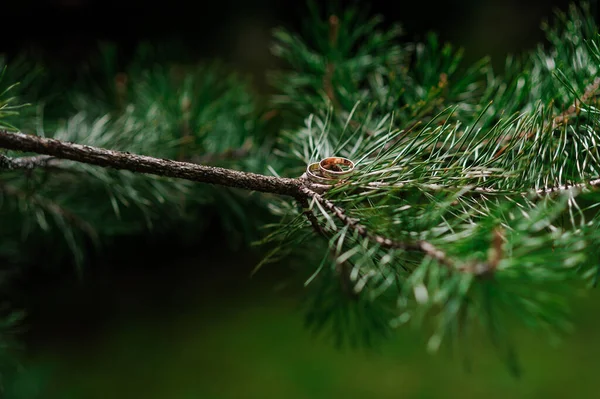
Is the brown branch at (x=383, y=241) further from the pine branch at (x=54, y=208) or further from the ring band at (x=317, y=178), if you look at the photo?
the pine branch at (x=54, y=208)

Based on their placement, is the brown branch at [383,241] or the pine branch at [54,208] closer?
the brown branch at [383,241]

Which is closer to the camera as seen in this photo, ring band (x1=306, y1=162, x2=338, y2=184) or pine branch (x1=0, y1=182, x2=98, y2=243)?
ring band (x1=306, y1=162, x2=338, y2=184)

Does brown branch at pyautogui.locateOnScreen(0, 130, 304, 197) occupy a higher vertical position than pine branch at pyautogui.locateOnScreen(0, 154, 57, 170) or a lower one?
lower

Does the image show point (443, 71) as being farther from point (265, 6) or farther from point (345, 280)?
point (265, 6)

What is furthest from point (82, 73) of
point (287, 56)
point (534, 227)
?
point (534, 227)

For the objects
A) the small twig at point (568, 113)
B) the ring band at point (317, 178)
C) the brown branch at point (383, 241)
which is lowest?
the brown branch at point (383, 241)

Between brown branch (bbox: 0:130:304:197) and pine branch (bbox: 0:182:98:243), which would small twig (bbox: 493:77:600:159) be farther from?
pine branch (bbox: 0:182:98:243)

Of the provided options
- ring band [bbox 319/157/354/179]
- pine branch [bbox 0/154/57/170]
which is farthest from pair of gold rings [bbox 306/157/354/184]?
pine branch [bbox 0/154/57/170]

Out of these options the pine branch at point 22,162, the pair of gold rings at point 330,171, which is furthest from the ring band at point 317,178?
the pine branch at point 22,162

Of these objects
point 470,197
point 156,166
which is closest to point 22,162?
point 156,166
